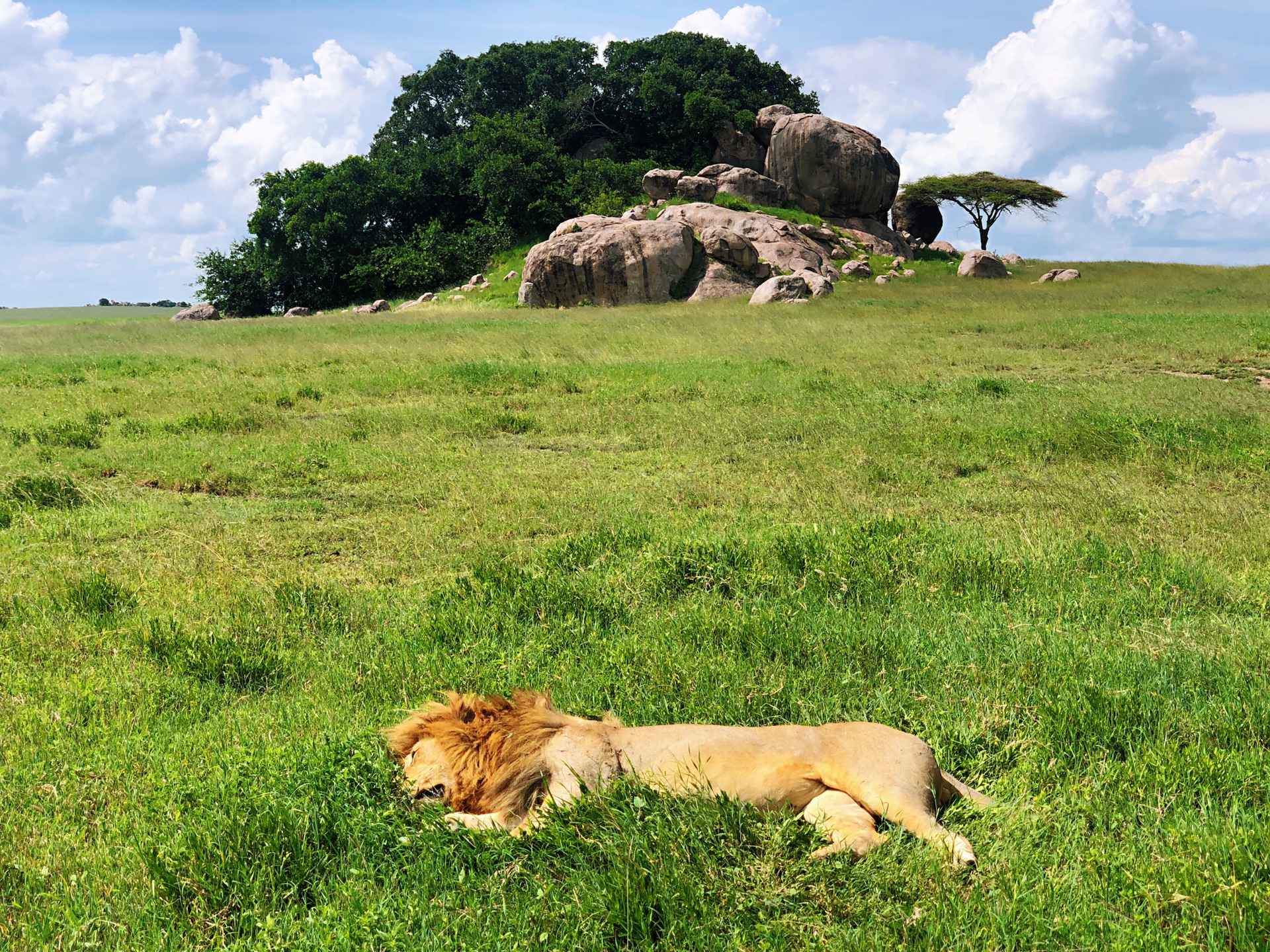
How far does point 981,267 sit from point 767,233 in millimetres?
11235

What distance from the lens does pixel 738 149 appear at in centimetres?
5503

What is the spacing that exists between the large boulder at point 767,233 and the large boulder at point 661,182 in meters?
5.88

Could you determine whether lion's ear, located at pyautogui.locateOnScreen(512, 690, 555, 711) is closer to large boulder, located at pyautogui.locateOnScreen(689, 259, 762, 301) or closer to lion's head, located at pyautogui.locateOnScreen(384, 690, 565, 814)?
lion's head, located at pyautogui.locateOnScreen(384, 690, 565, 814)

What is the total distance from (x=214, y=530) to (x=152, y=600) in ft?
6.00

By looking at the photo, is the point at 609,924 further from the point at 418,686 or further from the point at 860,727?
the point at 418,686

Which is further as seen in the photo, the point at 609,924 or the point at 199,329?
the point at 199,329

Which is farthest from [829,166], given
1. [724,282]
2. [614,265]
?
Answer: [614,265]

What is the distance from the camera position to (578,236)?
3534 centimetres

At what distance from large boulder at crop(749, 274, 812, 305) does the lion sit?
2809cm

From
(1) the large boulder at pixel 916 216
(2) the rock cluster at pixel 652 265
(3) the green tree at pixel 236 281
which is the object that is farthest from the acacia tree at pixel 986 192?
(3) the green tree at pixel 236 281

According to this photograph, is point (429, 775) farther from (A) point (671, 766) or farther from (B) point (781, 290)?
(B) point (781, 290)

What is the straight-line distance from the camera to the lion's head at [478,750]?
309 centimetres

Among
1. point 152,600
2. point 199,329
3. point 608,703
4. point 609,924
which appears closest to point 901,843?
point 609,924

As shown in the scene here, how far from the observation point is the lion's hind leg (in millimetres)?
2713
